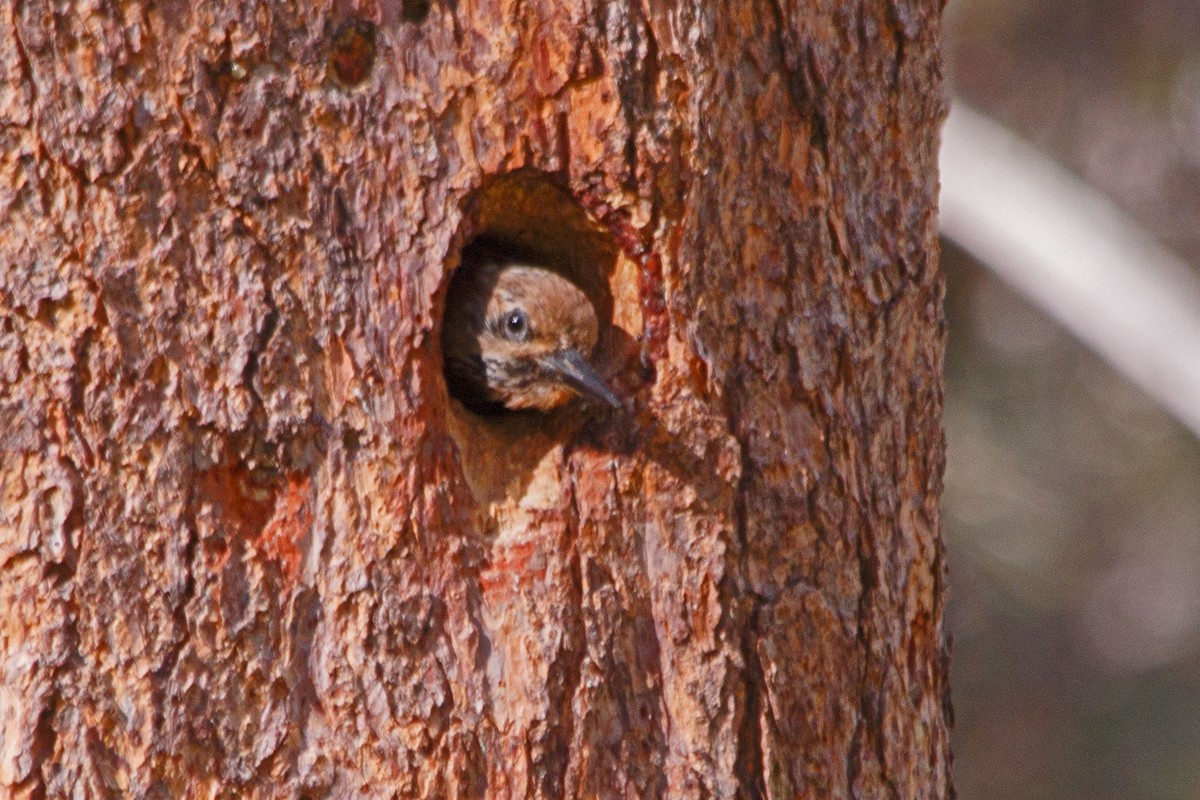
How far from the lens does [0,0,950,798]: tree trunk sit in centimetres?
298

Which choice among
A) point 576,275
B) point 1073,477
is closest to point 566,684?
point 576,275

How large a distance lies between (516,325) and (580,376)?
778 mm

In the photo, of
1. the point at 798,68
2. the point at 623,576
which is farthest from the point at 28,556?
the point at 798,68

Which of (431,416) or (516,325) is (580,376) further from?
(516,325)

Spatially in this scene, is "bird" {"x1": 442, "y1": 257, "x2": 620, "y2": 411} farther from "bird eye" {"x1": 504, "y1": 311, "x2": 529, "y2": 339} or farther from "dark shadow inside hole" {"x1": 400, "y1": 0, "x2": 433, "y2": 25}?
"dark shadow inside hole" {"x1": 400, "y1": 0, "x2": 433, "y2": 25}

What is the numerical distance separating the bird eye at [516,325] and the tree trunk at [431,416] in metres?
0.57

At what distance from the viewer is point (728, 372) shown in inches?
130

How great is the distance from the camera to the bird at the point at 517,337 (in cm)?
356

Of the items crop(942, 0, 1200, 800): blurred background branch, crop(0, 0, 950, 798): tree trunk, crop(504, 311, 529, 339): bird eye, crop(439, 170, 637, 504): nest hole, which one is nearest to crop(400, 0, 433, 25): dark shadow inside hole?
crop(0, 0, 950, 798): tree trunk

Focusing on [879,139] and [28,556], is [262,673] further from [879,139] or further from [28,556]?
[879,139]

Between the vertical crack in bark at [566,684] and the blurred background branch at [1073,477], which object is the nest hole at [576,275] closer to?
the vertical crack in bark at [566,684]

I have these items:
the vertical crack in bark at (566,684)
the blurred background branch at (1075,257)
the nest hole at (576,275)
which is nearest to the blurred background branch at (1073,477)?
the blurred background branch at (1075,257)

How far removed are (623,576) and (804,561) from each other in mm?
397

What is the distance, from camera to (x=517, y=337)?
13.6 ft
